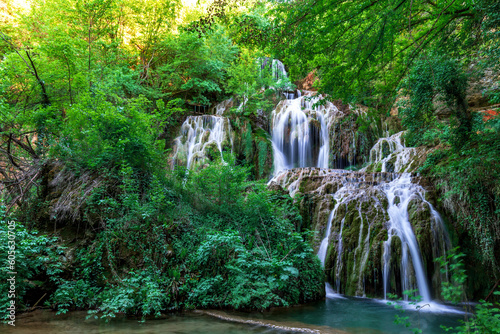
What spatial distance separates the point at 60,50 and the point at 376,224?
10.3m

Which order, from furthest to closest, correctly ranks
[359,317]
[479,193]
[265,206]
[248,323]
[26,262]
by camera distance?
[479,193], [265,206], [359,317], [26,262], [248,323]

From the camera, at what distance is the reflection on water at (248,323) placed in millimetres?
4109

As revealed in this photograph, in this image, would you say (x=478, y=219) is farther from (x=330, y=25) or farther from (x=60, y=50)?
(x=60, y=50)

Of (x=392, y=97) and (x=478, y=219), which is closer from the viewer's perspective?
(x=392, y=97)

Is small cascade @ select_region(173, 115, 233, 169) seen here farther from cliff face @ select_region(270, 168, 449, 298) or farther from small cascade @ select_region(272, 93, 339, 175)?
cliff face @ select_region(270, 168, 449, 298)

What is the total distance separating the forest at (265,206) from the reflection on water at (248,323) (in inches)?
2.0

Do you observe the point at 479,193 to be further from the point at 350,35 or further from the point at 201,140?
the point at 201,140

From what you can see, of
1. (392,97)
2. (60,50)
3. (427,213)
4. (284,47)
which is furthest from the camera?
(427,213)

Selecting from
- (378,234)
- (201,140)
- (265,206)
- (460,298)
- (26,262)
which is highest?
(201,140)

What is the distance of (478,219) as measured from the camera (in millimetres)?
7305

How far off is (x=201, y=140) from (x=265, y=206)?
9.43 m

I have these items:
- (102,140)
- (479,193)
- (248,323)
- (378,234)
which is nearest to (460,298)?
(248,323)

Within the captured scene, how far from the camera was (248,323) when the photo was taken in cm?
454

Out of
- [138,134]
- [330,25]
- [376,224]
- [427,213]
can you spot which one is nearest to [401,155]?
[427,213]
